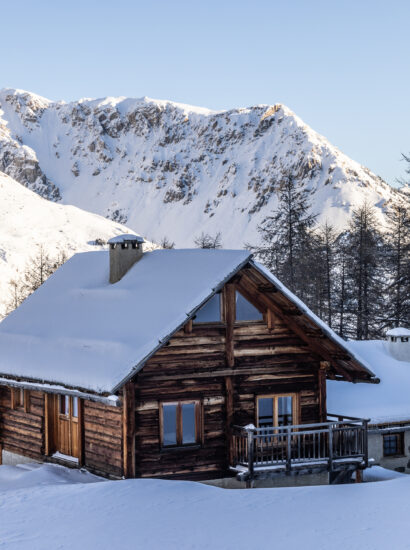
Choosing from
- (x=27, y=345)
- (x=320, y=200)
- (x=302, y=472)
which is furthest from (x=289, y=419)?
(x=320, y=200)

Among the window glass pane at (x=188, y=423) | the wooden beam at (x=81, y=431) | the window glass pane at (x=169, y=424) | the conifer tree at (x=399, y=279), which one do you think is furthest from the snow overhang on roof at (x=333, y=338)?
the conifer tree at (x=399, y=279)

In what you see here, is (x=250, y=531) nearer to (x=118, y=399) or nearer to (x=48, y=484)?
(x=118, y=399)

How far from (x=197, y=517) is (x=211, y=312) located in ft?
20.3

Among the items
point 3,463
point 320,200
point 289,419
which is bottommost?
point 3,463

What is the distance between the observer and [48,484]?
19.3m

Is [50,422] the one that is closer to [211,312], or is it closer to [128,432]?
[128,432]

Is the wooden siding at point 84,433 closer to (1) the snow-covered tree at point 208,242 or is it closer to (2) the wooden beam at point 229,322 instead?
(2) the wooden beam at point 229,322

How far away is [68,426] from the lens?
2158 centimetres

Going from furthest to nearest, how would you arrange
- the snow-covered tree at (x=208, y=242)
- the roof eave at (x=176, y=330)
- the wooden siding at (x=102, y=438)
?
the snow-covered tree at (x=208, y=242) → the wooden siding at (x=102, y=438) → the roof eave at (x=176, y=330)

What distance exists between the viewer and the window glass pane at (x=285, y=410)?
21406mm

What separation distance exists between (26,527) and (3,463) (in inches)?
394

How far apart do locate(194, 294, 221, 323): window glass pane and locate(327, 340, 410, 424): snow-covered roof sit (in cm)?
592

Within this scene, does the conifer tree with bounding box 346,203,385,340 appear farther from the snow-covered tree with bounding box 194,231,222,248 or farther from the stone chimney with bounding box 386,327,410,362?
the stone chimney with bounding box 386,327,410,362

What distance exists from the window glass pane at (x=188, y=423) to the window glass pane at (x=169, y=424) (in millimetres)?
246
